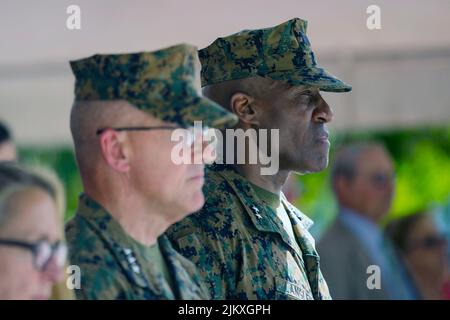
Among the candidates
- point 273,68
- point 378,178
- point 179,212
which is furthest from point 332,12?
point 179,212

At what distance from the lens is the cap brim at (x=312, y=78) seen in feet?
12.0

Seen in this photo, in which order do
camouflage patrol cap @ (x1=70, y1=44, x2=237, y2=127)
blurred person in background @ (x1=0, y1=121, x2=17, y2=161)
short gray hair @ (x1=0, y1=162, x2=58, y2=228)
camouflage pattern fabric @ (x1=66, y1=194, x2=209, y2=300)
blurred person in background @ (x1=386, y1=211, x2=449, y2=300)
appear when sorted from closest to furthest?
short gray hair @ (x1=0, y1=162, x2=58, y2=228), camouflage pattern fabric @ (x1=66, y1=194, x2=209, y2=300), camouflage patrol cap @ (x1=70, y1=44, x2=237, y2=127), blurred person in background @ (x1=0, y1=121, x2=17, y2=161), blurred person in background @ (x1=386, y1=211, x2=449, y2=300)

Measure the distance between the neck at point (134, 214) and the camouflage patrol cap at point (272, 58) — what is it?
2.81 feet

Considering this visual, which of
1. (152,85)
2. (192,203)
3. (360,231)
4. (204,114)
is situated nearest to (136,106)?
(152,85)

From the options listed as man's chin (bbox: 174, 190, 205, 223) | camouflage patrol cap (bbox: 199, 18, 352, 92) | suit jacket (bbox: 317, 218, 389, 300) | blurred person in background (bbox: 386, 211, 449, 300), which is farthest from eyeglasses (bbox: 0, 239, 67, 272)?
blurred person in background (bbox: 386, 211, 449, 300)

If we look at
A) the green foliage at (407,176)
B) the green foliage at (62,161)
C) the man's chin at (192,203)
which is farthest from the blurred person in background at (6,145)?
the green foliage at (407,176)

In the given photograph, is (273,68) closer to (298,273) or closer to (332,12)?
(298,273)

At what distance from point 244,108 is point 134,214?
854mm

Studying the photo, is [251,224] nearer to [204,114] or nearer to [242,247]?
[242,247]

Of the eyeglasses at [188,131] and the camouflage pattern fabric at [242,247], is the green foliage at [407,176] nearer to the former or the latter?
the camouflage pattern fabric at [242,247]

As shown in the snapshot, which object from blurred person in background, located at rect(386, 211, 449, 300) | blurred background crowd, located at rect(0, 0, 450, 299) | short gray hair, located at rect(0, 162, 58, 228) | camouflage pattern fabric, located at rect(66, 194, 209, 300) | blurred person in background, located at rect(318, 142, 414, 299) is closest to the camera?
short gray hair, located at rect(0, 162, 58, 228)

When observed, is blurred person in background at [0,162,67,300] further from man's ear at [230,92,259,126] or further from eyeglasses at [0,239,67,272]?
man's ear at [230,92,259,126]

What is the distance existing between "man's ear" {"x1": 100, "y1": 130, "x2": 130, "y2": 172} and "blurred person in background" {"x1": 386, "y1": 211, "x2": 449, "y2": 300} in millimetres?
3430

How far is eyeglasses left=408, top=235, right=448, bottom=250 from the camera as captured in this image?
6.24 meters
